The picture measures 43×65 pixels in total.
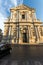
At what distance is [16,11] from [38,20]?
8362mm

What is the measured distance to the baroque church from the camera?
126 feet

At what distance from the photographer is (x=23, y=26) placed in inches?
1588

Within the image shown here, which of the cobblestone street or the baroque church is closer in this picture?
the cobblestone street

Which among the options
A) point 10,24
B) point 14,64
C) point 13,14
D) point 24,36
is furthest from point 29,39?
point 14,64

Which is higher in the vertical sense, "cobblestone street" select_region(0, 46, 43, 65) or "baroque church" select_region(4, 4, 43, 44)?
"baroque church" select_region(4, 4, 43, 44)

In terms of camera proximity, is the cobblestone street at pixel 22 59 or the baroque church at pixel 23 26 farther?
the baroque church at pixel 23 26

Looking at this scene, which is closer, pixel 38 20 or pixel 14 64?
pixel 14 64

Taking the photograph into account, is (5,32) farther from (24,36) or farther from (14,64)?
(14,64)

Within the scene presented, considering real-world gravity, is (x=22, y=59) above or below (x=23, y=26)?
below

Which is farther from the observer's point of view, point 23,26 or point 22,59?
point 23,26

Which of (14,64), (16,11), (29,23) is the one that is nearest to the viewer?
(14,64)

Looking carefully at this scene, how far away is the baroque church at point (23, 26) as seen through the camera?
126 feet

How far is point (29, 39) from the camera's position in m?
38.0

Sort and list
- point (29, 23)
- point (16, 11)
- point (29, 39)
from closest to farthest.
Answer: point (29, 39) < point (29, 23) < point (16, 11)
